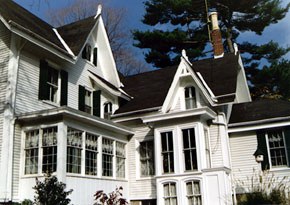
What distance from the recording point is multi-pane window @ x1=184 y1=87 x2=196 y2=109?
52.7 ft

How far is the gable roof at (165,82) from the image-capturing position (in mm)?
16516

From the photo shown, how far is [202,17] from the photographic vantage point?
3142 centimetres

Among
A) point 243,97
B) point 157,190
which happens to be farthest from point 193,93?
point 243,97

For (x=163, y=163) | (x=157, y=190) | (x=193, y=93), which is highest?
(x=193, y=93)

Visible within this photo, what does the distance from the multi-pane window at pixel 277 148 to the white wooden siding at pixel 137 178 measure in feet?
16.9

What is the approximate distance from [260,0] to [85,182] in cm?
2364

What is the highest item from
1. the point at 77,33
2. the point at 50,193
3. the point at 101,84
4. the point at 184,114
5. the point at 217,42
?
the point at 217,42

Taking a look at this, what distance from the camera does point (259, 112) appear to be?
53.3 ft

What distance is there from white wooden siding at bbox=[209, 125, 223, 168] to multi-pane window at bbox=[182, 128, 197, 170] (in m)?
1.02

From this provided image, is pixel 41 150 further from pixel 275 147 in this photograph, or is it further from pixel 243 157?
pixel 275 147

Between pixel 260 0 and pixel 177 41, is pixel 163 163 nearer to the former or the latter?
pixel 177 41

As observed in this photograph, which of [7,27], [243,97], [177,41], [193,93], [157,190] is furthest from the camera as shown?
Answer: [177,41]

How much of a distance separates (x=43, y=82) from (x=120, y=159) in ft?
15.9

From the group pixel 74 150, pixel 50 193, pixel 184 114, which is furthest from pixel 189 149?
pixel 50 193
